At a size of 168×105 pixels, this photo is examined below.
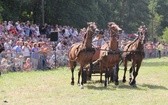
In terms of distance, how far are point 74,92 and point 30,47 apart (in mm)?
11742

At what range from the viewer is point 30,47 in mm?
28422

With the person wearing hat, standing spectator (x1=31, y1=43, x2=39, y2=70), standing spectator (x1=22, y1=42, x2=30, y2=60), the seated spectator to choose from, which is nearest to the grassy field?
the person wearing hat

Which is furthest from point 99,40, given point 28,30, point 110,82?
point 28,30

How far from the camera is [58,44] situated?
33062 mm

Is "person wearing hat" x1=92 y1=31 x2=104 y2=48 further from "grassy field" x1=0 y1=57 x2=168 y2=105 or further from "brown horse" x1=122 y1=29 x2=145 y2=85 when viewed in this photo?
"grassy field" x1=0 y1=57 x2=168 y2=105

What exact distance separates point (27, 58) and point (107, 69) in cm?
936

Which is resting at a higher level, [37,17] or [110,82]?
[37,17]

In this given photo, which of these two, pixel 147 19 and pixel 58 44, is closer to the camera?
pixel 58 44

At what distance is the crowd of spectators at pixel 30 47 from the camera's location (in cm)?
2674

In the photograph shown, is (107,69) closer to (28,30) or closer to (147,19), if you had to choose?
(28,30)

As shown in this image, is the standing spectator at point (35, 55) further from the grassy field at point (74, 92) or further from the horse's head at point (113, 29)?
the horse's head at point (113, 29)

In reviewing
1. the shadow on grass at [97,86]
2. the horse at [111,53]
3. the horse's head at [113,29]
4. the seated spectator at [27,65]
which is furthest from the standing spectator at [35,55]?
the horse's head at [113,29]

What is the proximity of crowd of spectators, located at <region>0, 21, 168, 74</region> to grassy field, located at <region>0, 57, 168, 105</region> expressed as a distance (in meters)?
4.31

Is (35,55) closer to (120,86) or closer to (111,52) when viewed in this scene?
Result: (120,86)
